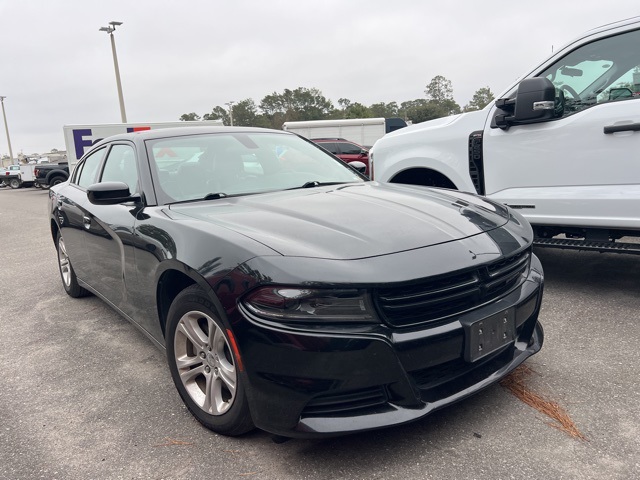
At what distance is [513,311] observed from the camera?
7.48ft

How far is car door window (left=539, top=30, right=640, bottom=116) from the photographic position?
364cm

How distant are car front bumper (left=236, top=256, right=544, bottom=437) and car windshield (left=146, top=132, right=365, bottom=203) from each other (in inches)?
50.9

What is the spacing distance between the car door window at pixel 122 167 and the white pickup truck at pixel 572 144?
2701 mm

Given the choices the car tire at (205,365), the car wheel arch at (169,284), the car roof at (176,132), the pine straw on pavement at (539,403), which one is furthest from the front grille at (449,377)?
the car roof at (176,132)

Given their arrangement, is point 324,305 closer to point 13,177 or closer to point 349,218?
point 349,218

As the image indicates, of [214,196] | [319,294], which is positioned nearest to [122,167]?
[214,196]

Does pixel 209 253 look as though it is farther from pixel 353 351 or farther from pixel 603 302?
pixel 603 302

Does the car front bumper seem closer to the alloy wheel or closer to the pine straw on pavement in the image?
the alloy wheel

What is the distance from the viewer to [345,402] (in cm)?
198

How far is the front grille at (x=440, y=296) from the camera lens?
1985 mm

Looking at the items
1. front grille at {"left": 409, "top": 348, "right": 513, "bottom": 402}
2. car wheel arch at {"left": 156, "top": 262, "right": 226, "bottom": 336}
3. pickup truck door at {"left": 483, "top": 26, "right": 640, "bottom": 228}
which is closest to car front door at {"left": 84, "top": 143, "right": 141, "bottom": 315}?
car wheel arch at {"left": 156, "top": 262, "right": 226, "bottom": 336}

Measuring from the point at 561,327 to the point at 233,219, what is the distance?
2384mm

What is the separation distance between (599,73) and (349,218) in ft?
8.50

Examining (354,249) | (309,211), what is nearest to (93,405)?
(309,211)
